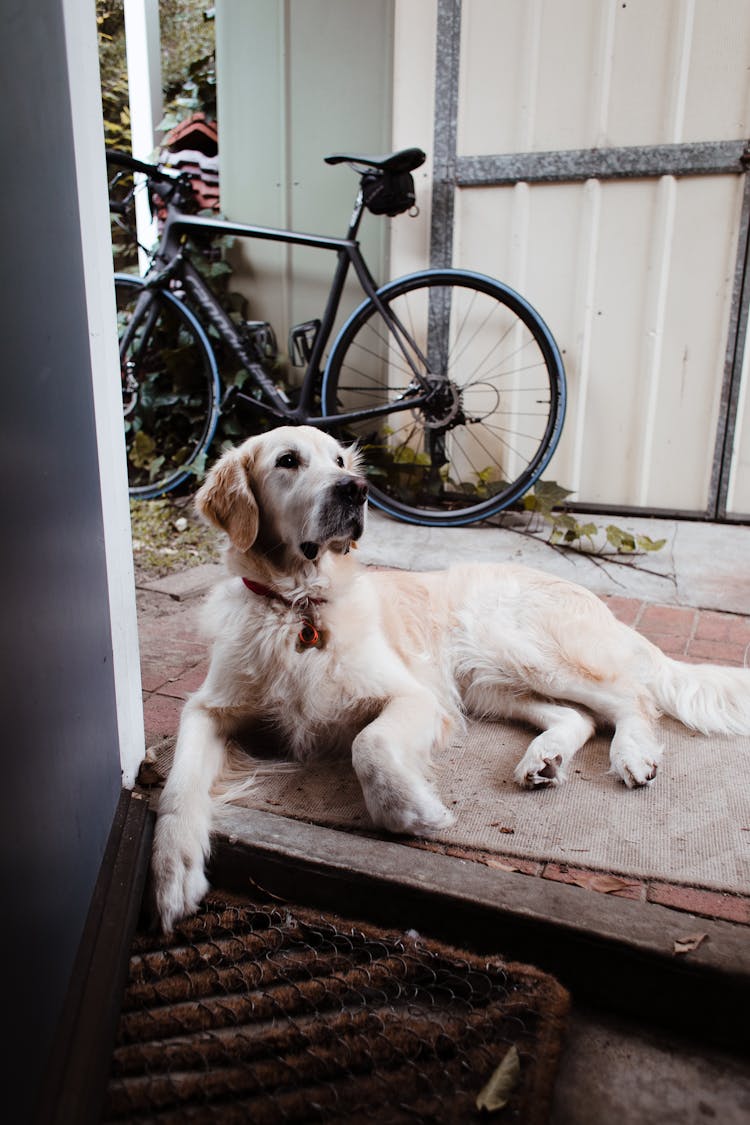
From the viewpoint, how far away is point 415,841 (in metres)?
1.73

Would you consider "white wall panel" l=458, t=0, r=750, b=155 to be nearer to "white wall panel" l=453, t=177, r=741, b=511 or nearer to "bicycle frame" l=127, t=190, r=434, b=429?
"white wall panel" l=453, t=177, r=741, b=511

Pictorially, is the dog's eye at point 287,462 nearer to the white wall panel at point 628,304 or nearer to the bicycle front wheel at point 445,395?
the bicycle front wheel at point 445,395

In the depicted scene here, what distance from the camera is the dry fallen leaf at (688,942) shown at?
1.36 meters

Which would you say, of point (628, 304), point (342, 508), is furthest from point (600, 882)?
point (628, 304)

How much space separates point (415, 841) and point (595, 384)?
3253 millimetres

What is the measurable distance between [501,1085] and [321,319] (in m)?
4.10

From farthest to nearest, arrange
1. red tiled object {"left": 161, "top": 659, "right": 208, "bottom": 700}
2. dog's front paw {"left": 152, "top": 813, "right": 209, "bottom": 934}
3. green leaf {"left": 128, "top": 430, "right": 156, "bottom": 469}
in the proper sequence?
green leaf {"left": 128, "top": 430, "right": 156, "bottom": 469}, red tiled object {"left": 161, "top": 659, "right": 208, "bottom": 700}, dog's front paw {"left": 152, "top": 813, "right": 209, "bottom": 934}

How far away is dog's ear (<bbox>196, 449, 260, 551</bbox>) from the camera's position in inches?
81.7

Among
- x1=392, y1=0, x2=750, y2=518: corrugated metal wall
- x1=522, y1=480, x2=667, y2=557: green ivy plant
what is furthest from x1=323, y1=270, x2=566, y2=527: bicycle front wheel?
x1=392, y1=0, x2=750, y2=518: corrugated metal wall

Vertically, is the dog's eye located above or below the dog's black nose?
above

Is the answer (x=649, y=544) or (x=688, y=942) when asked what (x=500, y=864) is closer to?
(x=688, y=942)

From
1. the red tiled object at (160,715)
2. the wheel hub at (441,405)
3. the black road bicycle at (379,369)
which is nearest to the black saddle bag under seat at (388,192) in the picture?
the black road bicycle at (379,369)

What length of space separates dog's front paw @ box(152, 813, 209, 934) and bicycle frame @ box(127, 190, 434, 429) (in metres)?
2.83

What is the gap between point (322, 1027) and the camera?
134cm
